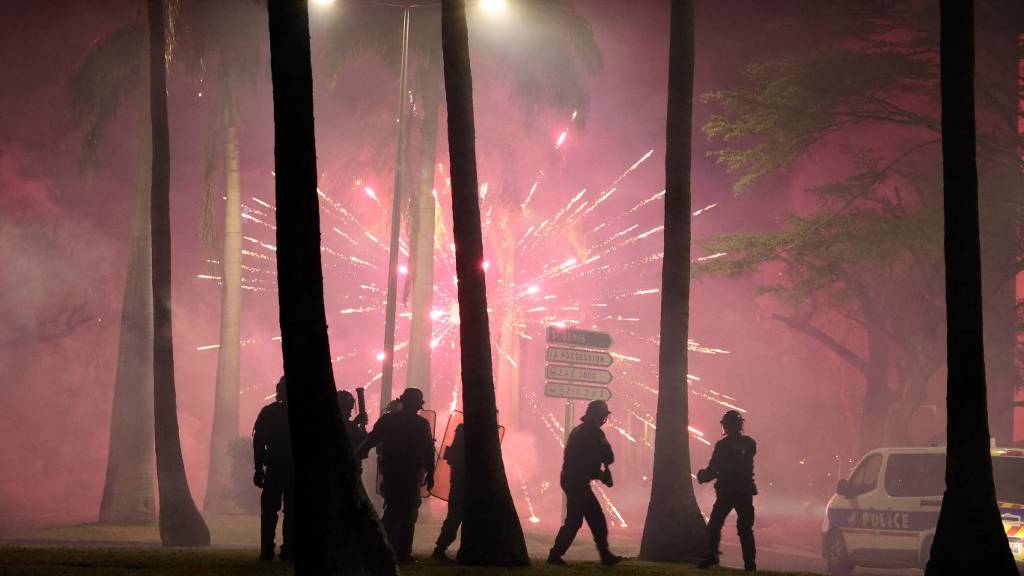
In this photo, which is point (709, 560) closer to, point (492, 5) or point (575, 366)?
point (575, 366)

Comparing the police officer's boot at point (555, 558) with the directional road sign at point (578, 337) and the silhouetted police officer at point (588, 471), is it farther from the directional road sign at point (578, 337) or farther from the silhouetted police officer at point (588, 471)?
the directional road sign at point (578, 337)

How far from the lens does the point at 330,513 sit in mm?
8523

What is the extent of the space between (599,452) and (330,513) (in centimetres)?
522

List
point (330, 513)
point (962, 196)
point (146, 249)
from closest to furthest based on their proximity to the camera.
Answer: point (330, 513) < point (962, 196) < point (146, 249)

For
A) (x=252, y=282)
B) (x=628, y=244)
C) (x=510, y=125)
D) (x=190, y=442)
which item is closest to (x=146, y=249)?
(x=510, y=125)

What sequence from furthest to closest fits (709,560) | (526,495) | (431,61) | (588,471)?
(526,495), (431,61), (709,560), (588,471)

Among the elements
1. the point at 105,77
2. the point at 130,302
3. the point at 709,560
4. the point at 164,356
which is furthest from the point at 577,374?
→ the point at 105,77

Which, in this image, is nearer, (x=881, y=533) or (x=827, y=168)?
(x=881, y=533)

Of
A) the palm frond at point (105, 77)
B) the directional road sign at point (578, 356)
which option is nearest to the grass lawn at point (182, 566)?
the directional road sign at point (578, 356)

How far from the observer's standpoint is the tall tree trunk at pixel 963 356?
10.5 metres

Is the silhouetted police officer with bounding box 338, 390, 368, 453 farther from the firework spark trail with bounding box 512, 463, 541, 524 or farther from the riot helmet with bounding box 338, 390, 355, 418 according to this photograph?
the firework spark trail with bounding box 512, 463, 541, 524

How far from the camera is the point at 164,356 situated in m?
19.1

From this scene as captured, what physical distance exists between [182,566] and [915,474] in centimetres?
1003

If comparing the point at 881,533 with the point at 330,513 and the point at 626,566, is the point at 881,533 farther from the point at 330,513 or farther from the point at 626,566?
the point at 330,513
